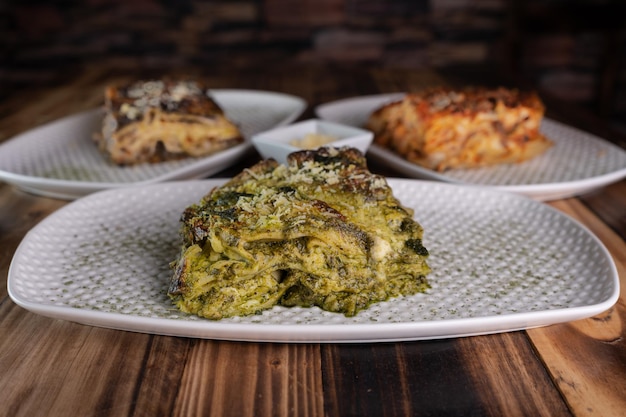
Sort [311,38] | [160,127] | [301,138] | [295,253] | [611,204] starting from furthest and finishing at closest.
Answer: [311,38] < [160,127] < [301,138] < [611,204] < [295,253]

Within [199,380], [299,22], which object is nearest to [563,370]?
[199,380]

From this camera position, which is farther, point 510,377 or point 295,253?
point 295,253

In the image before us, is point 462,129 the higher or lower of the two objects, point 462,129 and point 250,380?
the lower

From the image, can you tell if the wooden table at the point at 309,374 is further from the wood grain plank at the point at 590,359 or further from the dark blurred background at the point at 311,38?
the dark blurred background at the point at 311,38

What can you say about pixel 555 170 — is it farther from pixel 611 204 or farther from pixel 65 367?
pixel 65 367

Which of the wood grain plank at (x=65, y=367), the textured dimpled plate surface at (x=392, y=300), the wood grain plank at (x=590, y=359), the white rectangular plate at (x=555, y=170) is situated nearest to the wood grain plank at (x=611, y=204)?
the white rectangular plate at (x=555, y=170)

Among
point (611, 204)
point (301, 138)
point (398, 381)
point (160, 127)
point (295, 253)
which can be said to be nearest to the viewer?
point (398, 381)

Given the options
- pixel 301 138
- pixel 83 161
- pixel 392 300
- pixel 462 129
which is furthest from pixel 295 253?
pixel 83 161
